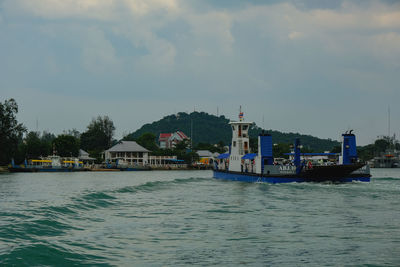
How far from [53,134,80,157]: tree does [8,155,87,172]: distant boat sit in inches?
115

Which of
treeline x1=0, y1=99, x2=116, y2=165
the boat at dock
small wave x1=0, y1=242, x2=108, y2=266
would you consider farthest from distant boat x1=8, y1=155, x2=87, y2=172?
small wave x1=0, y1=242, x2=108, y2=266

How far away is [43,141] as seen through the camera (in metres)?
135

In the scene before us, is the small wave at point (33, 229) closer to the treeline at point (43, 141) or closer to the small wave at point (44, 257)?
the small wave at point (44, 257)

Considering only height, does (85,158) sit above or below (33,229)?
above

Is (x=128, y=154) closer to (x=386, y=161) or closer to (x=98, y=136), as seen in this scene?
(x=98, y=136)

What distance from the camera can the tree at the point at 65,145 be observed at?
383 ft

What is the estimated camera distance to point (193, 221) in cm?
Result: 1823

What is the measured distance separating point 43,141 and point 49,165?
110 feet

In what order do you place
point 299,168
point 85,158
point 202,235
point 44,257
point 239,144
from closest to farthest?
point 44,257, point 202,235, point 299,168, point 239,144, point 85,158

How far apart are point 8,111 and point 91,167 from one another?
35.1 meters

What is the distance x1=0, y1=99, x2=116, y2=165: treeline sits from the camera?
280ft

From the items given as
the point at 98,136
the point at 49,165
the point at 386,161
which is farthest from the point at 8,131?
the point at 386,161

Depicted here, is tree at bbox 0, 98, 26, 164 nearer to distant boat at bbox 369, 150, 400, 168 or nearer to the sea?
the sea

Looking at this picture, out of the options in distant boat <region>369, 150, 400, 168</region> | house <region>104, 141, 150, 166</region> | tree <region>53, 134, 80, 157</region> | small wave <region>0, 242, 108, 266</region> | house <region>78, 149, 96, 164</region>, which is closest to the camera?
small wave <region>0, 242, 108, 266</region>
